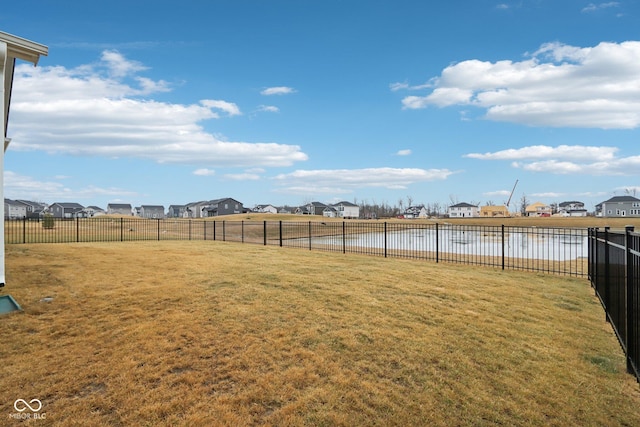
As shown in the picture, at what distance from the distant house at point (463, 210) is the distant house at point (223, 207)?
62.0 metres

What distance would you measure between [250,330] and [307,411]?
6.20 feet

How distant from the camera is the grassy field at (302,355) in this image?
3.30 meters

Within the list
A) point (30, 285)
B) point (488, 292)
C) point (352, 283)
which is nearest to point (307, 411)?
point (352, 283)

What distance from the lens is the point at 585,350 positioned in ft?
16.7

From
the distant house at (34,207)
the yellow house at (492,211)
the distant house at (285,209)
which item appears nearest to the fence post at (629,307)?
the distant house at (34,207)

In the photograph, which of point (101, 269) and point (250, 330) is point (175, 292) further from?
point (101, 269)

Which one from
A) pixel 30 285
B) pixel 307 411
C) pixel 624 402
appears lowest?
pixel 624 402

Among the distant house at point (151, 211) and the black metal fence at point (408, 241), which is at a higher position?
the distant house at point (151, 211)

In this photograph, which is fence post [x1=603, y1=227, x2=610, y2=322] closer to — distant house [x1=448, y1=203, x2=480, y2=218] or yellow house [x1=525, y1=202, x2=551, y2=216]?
distant house [x1=448, y1=203, x2=480, y2=218]

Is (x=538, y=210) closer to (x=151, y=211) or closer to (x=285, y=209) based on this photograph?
(x=285, y=209)

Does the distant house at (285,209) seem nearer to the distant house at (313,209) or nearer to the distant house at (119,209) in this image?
the distant house at (313,209)

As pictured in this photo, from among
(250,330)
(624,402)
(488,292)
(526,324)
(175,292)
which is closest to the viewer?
(624,402)

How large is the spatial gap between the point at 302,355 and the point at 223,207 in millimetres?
86435

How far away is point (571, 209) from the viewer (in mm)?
101062
